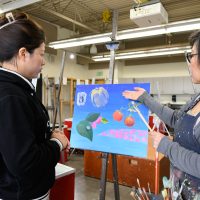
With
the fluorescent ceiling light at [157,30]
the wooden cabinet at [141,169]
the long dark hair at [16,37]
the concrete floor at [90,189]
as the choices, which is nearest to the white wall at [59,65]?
the fluorescent ceiling light at [157,30]

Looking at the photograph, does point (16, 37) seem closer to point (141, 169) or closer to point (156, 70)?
point (141, 169)

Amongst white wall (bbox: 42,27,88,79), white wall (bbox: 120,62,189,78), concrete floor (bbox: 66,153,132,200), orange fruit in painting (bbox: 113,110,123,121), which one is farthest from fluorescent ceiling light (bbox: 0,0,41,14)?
Result: white wall (bbox: 120,62,189,78)

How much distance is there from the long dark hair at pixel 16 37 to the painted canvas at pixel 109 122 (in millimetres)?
818

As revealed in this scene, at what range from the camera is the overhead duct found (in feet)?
9.28

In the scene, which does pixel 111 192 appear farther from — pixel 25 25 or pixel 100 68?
pixel 100 68

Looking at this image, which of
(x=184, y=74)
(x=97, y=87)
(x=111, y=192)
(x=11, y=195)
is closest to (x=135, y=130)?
(x=97, y=87)

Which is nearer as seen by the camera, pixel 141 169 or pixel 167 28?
pixel 167 28

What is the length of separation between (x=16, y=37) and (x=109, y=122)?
96 cm

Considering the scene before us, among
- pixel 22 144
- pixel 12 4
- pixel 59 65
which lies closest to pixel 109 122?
pixel 22 144

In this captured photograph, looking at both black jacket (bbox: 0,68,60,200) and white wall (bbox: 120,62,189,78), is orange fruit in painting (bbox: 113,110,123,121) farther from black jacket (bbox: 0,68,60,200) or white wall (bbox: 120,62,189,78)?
white wall (bbox: 120,62,189,78)

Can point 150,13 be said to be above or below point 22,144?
above

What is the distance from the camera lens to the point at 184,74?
7.24 meters

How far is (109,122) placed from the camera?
1.68m

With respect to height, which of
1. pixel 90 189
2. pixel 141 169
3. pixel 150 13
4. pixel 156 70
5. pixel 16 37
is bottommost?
pixel 90 189
